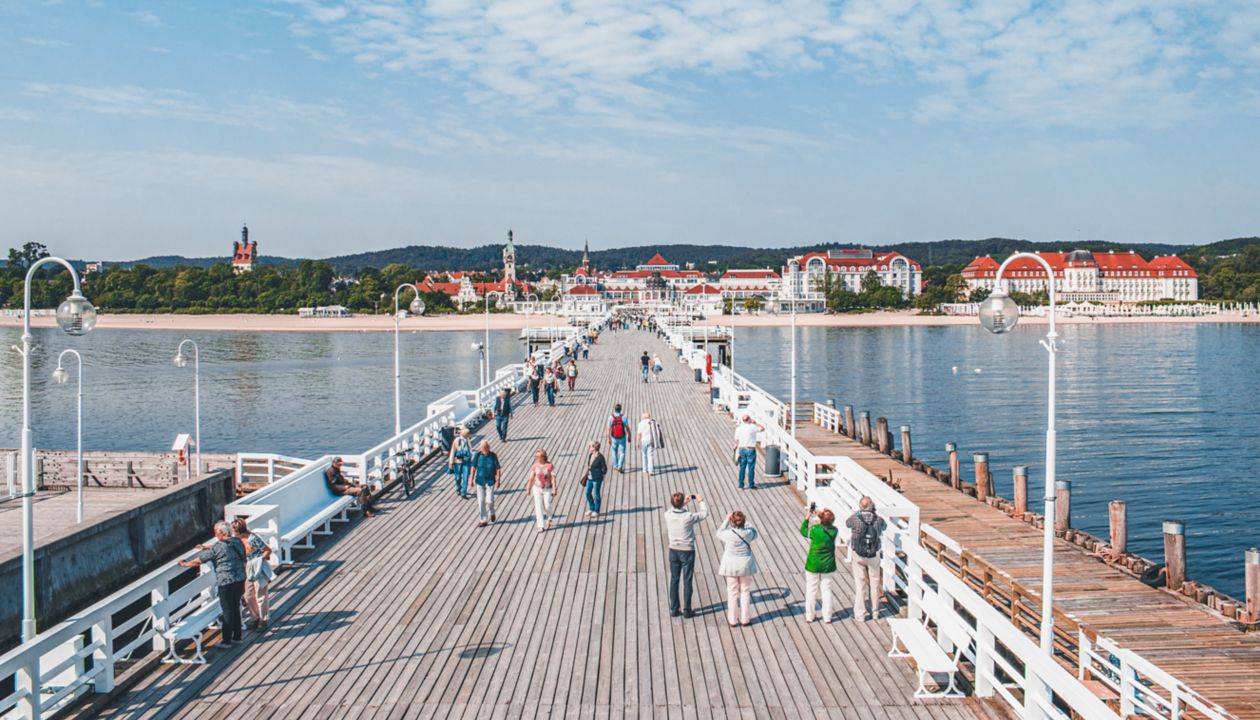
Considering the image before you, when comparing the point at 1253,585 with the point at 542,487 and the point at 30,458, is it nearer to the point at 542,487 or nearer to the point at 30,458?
the point at 542,487

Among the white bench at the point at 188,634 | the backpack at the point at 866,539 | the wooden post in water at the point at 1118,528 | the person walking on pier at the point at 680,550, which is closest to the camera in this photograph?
the white bench at the point at 188,634

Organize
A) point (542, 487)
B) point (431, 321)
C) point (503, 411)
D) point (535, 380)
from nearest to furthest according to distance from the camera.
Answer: point (542, 487) < point (503, 411) < point (535, 380) < point (431, 321)

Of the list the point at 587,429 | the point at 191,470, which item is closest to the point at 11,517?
the point at 191,470

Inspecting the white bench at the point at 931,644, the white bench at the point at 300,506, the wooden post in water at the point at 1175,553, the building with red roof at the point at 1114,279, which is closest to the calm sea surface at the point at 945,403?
the wooden post in water at the point at 1175,553

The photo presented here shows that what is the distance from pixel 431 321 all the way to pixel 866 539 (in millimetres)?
149295

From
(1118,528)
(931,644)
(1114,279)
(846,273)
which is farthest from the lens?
(846,273)

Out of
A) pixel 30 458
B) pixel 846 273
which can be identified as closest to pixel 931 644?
pixel 30 458

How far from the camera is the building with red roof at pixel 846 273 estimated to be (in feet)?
614

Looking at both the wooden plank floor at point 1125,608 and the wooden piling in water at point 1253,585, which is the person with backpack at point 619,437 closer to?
the wooden plank floor at point 1125,608

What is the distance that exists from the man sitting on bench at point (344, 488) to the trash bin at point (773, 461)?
7.09 meters

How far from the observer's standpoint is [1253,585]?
13.0m

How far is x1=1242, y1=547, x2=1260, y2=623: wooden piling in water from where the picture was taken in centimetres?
1288

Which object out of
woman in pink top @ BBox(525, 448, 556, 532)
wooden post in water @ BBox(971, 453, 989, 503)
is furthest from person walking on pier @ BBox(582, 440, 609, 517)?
wooden post in water @ BBox(971, 453, 989, 503)

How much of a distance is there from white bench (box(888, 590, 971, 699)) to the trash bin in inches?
340
